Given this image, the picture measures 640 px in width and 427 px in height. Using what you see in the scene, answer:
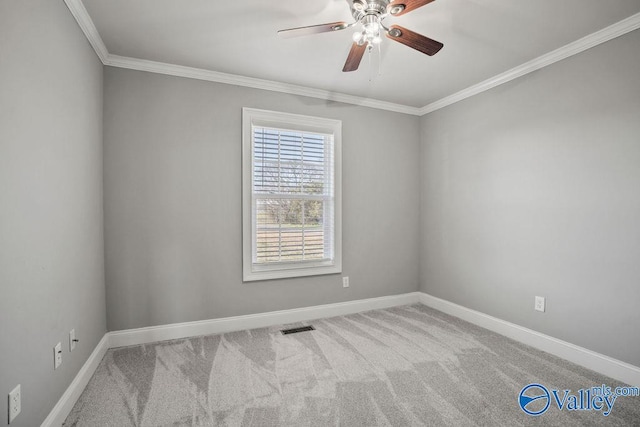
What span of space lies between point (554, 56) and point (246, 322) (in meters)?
3.70

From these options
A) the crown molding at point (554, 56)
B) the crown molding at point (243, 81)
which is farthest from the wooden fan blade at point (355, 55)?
the crown molding at point (554, 56)

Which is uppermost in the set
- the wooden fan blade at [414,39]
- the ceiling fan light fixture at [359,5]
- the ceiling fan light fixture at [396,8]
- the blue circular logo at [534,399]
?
the ceiling fan light fixture at [359,5]

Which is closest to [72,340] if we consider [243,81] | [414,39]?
[243,81]

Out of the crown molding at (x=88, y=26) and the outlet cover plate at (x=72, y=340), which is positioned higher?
the crown molding at (x=88, y=26)

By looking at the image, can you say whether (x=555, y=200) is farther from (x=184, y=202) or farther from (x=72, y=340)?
(x=72, y=340)

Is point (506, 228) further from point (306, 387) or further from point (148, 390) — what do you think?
point (148, 390)

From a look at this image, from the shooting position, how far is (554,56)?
8.44 ft

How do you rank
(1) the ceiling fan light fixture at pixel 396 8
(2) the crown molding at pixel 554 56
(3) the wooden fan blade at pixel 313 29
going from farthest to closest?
(2) the crown molding at pixel 554 56, (3) the wooden fan blade at pixel 313 29, (1) the ceiling fan light fixture at pixel 396 8

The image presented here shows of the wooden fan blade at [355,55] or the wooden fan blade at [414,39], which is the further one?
the wooden fan blade at [355,55]

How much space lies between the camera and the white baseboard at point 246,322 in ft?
9.00

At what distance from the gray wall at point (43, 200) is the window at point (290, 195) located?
52.6 inches

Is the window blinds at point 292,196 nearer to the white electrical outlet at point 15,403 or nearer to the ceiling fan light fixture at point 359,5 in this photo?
the ceiling fan light fixture at point 359,5

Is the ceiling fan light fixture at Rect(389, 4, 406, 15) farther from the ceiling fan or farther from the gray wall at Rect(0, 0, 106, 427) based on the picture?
the gray wall at Rect(0, 0, 106, 427)

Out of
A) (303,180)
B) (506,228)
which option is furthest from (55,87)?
(506,228)
